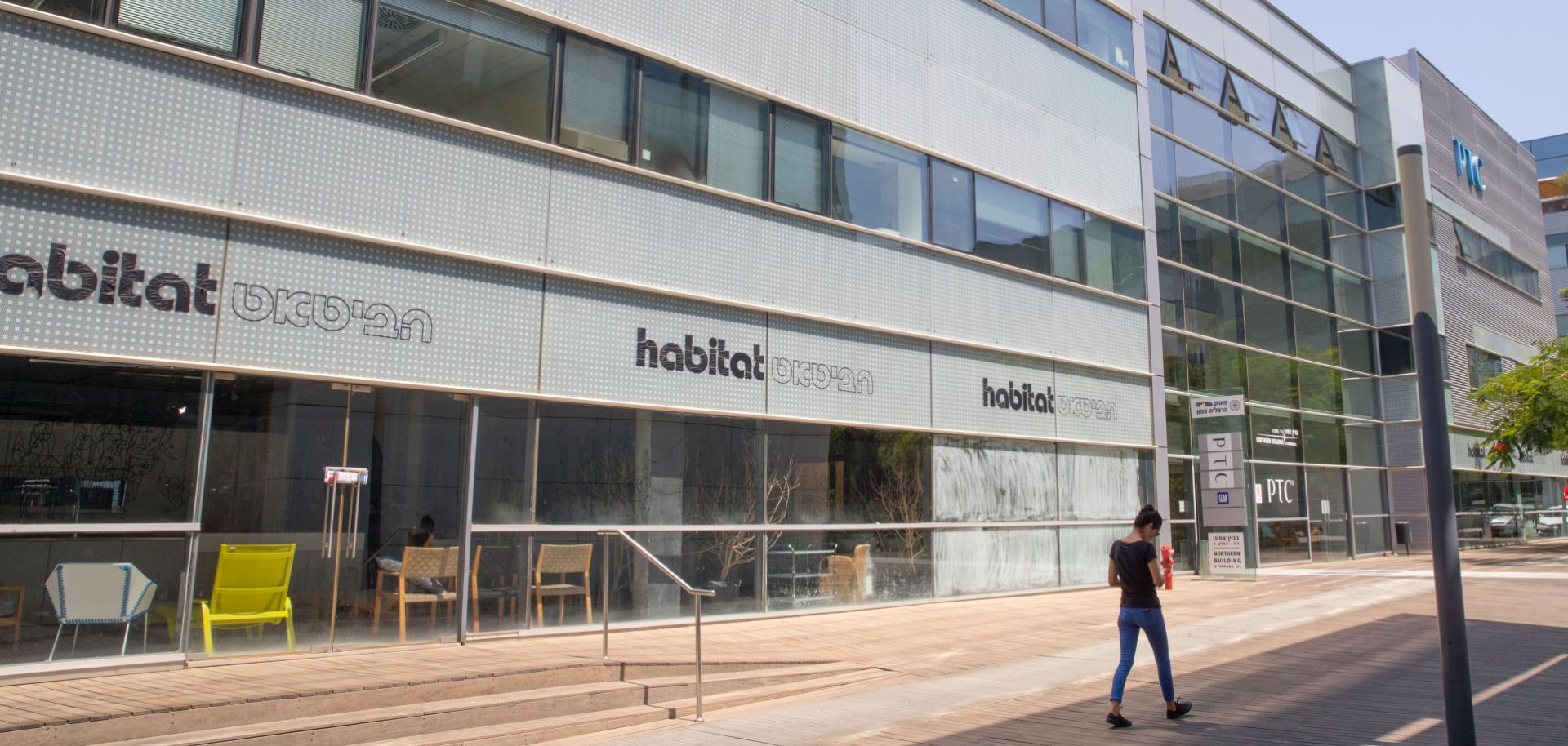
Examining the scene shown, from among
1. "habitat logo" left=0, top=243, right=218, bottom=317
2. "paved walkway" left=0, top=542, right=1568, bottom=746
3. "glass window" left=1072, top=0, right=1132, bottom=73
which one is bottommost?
"paved walkway" left=0, top=542, right=1568, bottom=746

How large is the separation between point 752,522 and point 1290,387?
67.9 ft

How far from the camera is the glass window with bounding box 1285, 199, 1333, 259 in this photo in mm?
30391

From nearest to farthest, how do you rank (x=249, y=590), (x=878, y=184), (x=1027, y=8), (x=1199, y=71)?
(x=249, y=590)
(x=878, y=184)
(x=1027, y=8)
(x=1199, y=71)

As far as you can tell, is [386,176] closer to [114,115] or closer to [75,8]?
[114,115]

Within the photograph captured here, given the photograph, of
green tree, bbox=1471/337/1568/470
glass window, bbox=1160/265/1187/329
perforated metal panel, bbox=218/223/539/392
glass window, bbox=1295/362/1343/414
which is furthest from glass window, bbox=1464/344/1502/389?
perforated metal panel, bbox=218/223/539/392

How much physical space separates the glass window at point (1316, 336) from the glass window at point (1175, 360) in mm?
7433

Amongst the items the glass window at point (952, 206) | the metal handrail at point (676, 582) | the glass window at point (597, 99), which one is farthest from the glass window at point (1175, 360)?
the glass window at point (597, 99)

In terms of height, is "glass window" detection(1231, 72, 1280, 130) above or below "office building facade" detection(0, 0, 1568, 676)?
above

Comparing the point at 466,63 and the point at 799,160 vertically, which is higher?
the point at 799,160

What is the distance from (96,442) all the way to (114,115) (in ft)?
9.57

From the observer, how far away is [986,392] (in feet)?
59.4

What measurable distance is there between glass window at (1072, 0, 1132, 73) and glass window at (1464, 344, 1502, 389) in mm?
21729

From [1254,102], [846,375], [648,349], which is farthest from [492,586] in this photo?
[1254,102]

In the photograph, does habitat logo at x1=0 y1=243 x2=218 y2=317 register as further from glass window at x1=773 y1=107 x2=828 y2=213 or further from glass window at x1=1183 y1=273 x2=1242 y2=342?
glass window at x1=1183 y1=273 x2=1242 y2=342
